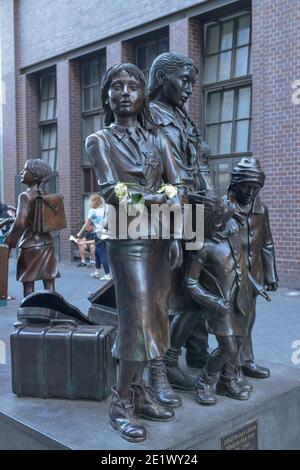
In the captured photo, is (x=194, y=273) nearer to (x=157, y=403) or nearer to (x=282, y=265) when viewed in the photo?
(x=157, y=403)

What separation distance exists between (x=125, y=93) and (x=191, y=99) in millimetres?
8450

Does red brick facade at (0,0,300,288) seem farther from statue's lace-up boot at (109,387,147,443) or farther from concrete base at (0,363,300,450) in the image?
statue's lace-up boot at (109,387,147,443)

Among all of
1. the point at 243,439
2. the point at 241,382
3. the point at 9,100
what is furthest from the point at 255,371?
the point at 9,100

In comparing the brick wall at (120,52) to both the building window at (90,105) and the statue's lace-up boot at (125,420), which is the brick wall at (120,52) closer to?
the building window at (90,105)

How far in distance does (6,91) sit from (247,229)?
1420cm

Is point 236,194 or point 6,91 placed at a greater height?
point 6,91

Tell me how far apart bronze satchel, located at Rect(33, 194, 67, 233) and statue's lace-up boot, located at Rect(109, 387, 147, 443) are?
3411 millimetres

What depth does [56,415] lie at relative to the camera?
3.04 metres

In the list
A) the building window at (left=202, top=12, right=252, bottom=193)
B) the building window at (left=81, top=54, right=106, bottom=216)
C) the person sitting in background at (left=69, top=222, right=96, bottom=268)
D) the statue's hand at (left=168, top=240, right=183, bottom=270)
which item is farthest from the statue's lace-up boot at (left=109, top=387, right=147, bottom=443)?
the building window at (left=81, top=54, right=106, bottom=216)

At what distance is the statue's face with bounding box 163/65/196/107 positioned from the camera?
3279mm

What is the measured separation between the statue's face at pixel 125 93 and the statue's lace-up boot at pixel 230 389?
5.82 ft

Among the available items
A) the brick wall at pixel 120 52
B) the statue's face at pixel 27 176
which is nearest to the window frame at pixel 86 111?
the brick wall at pixel 120 52

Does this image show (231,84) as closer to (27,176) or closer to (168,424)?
(27,176)

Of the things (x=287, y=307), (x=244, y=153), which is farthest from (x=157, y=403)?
(x=244, y=153)
